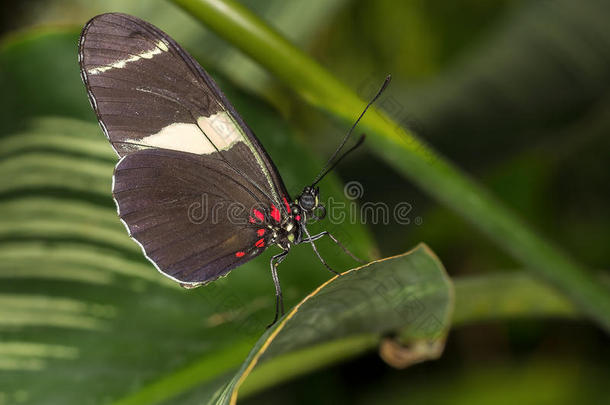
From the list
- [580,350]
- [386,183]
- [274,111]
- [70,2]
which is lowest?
[580,350]

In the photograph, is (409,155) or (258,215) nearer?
(409,155)

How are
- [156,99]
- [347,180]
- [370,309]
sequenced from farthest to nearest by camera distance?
1. [347,180]
2. [156,99]
3. [370,309]

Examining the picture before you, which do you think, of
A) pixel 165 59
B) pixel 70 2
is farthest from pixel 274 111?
pixel 70 2

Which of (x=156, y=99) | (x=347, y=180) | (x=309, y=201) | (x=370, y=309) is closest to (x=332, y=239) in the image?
(x=309, y=201)

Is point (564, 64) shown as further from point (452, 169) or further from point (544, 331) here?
point (544, 331)

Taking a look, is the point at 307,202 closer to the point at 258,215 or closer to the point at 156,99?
the point at 258,215

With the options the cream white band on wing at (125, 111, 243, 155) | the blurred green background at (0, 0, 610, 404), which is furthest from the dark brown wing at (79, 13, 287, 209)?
the blurred green background at (0, 0, 610, 404)

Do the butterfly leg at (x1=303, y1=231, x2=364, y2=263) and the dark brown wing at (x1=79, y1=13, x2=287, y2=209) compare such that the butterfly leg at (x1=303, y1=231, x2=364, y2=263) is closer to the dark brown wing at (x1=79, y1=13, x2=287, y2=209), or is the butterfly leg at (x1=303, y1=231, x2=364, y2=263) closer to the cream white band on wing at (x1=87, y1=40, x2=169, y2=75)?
the dark brown wing at (x1=79, y1=13, x2=287, y2=209)
